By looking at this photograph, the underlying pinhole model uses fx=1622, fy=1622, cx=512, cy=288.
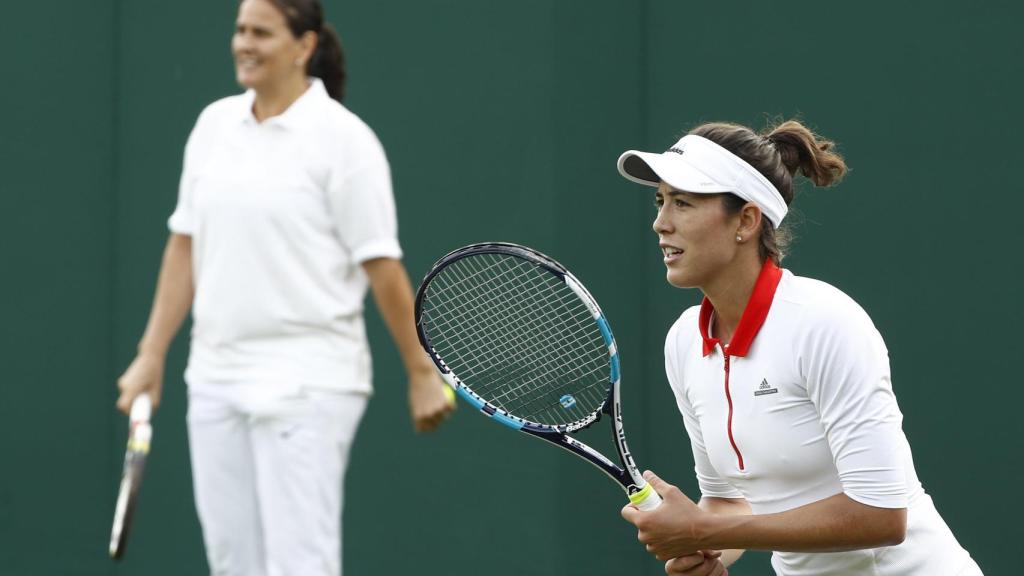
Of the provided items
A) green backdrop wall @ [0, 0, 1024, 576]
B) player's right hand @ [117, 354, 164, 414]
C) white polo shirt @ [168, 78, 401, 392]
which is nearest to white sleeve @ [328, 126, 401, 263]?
white polo shirt @ [168, 78, 401, 392]

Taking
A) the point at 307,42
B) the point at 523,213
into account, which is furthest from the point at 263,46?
the point at 523,213

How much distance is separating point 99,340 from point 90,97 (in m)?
0.73

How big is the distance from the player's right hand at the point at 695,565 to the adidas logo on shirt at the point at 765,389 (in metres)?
0.27

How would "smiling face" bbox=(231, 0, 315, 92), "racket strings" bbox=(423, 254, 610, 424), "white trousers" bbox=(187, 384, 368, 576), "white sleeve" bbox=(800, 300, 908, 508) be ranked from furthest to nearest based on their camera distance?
1. "smiling face" bbox=(231, 0, 315, 92)
2. "white trousers" bbox=(187, 384, 368, 576)
3. "racket strings" bbox=(423, 254, 610, 424)
4. "white sleeve" bbox=(800, 300, 908, 508)

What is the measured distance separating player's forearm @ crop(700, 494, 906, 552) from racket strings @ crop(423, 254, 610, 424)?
20.5 inches

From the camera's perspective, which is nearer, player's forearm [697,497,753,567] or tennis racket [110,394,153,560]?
player's forearm [697,497,753,567]

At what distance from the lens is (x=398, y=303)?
12.2 feet

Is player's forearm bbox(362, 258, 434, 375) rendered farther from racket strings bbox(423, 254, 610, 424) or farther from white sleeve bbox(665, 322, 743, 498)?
white sleeve bbox(665, 322, 743, 498)

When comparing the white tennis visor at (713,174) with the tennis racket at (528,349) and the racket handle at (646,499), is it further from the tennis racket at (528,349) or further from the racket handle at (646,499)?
the racket handle at (646,499)

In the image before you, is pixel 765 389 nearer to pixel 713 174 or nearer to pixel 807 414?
pixel 807 414

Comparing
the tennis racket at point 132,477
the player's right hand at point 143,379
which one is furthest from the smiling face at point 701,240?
the player's right hand at point 143,379

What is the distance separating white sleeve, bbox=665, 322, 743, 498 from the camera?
280 cm

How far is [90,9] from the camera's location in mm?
4801

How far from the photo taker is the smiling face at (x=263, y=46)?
3.73 meters
